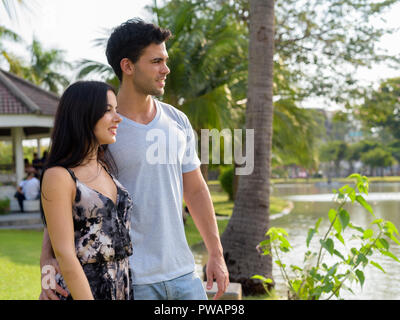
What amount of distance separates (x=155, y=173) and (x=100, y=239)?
0.44m

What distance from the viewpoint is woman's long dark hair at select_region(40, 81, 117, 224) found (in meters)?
1.69

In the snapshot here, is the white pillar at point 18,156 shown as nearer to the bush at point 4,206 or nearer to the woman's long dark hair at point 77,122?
the bush at point 4,206

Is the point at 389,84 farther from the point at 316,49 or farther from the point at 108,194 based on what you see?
the point at 108,194

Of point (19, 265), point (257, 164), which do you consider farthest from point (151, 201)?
point (19, 265)

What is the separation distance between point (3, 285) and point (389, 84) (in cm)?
1481

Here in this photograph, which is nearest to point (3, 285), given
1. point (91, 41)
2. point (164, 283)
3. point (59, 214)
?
point (164, 283)

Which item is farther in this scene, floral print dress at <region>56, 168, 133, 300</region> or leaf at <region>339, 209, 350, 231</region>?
leaf at <region>339, 209, 350, 231</region>

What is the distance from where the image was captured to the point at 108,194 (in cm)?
174

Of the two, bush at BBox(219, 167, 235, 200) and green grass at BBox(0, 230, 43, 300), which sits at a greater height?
bush at BBox(219, 167, 235, 200)

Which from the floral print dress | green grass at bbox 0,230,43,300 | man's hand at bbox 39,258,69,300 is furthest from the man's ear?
green grass at bbox 0,230,43,300

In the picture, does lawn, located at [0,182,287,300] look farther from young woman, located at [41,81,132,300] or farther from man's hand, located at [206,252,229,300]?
young woman, located at [41,81,132,300]

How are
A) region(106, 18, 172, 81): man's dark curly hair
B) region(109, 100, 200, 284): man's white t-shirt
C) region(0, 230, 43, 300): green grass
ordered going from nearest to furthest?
region(109, 100, 200, 284): man's white t-shirt
region(106, 18, 172, 81): man's dark curly hair
region(0, 230, 43, 300): green grass

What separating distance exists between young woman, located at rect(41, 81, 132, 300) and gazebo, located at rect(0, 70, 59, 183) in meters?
13.4

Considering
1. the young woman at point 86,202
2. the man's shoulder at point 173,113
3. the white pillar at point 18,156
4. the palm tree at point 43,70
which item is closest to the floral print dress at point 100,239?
the young woman at point 86,202
